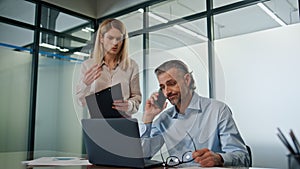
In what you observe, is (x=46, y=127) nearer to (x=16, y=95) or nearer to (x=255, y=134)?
(x=16, y=95)

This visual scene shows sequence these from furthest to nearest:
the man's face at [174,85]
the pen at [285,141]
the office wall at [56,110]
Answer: the office wall at [56,110] < the man's face at [174,85] < the pen at [285,141]

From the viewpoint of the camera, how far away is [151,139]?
140cm

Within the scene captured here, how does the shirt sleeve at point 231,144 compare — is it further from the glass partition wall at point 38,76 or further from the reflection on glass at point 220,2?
the glass partition wall at point 38,76

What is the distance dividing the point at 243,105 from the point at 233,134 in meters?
1.90

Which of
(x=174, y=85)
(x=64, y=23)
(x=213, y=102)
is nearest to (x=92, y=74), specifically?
(x=174, y=85)

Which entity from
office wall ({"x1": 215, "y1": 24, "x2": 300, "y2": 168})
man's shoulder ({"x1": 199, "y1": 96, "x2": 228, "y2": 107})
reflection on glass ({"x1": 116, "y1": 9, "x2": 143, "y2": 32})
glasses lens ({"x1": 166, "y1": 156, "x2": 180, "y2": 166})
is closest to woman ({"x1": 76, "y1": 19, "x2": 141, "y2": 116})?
glasses lens ({"x1": 166, "y1": 156, "x2": 180, "y2": 166})

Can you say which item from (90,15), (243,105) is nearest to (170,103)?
(243,105)

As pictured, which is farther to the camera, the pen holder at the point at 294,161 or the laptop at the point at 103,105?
the laptop at the point at 103,105

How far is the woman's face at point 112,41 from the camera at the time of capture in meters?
1.33

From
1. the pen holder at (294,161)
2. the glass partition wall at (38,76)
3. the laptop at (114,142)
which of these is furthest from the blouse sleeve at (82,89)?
the glass partition wall at (38,76)

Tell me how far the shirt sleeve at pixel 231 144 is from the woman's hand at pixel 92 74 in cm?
63

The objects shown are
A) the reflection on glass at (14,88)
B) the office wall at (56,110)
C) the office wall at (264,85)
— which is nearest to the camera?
the office wall at (264,85)

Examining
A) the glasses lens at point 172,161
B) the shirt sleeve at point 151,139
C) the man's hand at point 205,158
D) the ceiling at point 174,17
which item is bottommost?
the glasses lens at point 172,161

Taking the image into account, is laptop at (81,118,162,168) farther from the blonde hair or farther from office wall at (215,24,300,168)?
office wall at (215,24,300,168)
